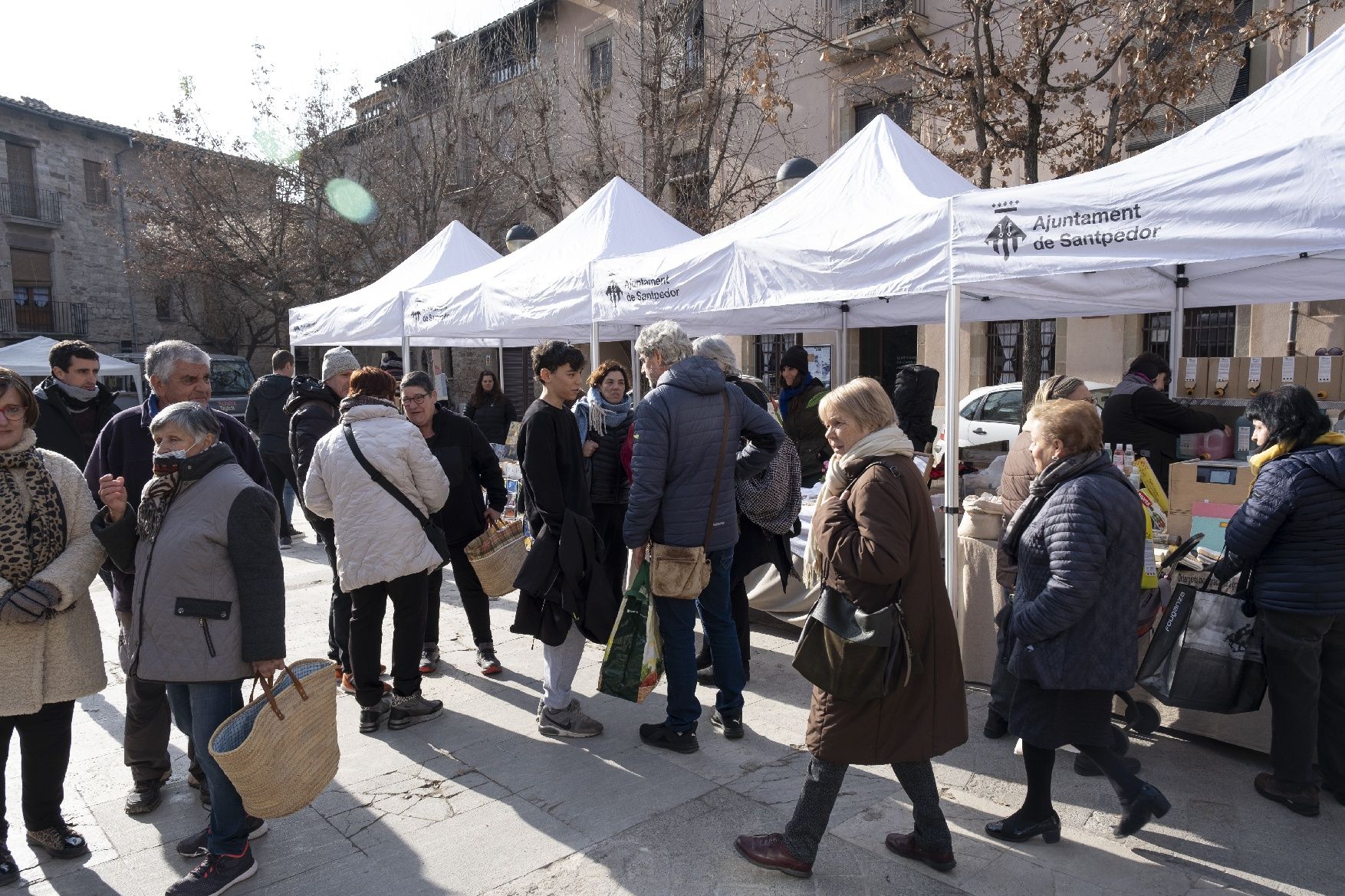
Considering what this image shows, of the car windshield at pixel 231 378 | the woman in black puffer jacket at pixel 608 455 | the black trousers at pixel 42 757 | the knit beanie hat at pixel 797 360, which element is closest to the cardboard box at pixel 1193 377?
the knit beanie hat at pixel 797 360

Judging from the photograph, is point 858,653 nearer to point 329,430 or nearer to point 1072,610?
point 1072,610

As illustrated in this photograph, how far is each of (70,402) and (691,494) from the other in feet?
11.0

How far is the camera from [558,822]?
3166 mm

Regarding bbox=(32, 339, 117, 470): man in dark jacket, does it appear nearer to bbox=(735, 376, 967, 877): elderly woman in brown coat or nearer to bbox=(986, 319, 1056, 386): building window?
bbox=(735, 376, 967, 877): elderly woman in brown coat

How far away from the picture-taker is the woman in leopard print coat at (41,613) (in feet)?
9.01

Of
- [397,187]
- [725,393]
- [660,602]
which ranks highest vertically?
[397,187]

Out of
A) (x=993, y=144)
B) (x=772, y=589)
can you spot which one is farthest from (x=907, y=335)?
(x=772, y=589)

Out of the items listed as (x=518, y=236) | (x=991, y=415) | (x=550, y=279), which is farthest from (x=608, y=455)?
(x=991, y=415)

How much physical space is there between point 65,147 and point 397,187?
58.7 ft

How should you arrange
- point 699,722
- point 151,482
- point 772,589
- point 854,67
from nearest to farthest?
1. point 151,482
2. point 699,722
3. point 772,589
4. point 854,67

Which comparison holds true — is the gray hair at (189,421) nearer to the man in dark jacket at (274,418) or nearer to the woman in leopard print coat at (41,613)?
the woman in leopard print coat at (41,613)

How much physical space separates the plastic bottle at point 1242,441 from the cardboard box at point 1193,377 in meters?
0.77

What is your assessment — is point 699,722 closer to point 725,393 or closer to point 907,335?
point 725,393

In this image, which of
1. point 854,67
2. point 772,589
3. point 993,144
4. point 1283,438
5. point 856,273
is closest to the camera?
point 1283,438
